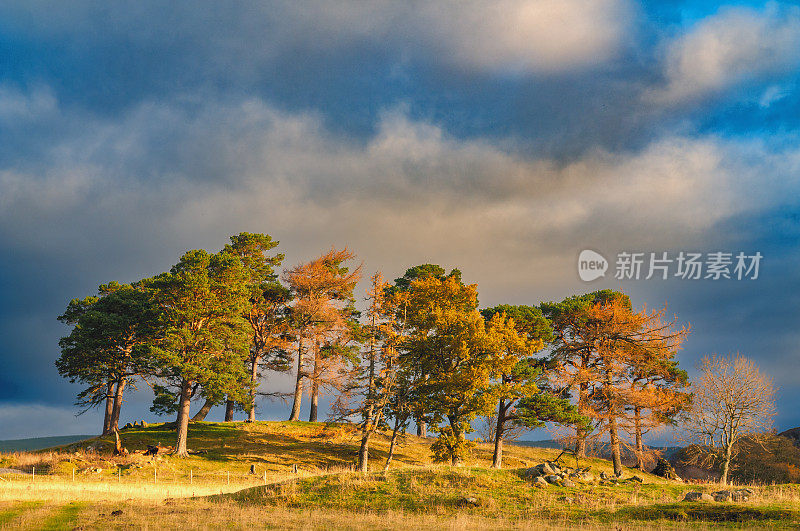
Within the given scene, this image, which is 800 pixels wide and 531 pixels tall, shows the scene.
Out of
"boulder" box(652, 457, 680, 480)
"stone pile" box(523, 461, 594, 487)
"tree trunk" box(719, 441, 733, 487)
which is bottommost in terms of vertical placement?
"boulder" box(652, 457, 680, 480)

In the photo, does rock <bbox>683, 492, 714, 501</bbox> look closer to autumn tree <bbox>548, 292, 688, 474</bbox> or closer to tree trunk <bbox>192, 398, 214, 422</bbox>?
autumn tree <bbox>548, 292, 688, 474</bbox>

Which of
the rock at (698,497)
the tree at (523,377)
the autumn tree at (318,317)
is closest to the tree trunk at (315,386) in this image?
the autumn tree at (318,317)

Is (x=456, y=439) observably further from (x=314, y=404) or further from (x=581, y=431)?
(x=314, y=404)

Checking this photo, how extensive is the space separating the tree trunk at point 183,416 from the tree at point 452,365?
748 inches

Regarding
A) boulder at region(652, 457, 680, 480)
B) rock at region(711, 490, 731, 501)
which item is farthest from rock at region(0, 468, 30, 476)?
boulder at region(652, 457, 680, 480)

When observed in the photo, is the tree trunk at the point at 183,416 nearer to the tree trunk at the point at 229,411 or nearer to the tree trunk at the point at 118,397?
the tree trunk at the point at 118,397

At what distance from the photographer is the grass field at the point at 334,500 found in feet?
70.5

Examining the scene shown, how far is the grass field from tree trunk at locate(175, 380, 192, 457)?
2745 millimetres

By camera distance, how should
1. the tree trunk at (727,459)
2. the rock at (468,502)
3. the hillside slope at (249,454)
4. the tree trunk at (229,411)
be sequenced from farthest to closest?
the tree trunk at (229,411) < the tree trunk at (727,459) < the hillside slope at (249,454) < the rock at (468,502)

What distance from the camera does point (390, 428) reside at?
4225 centimetres

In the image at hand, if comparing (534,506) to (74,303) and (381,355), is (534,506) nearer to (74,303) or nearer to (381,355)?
(381,355)

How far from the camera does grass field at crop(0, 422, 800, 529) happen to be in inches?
846

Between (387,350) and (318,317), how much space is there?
19.9 m

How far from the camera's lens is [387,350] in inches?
1599
